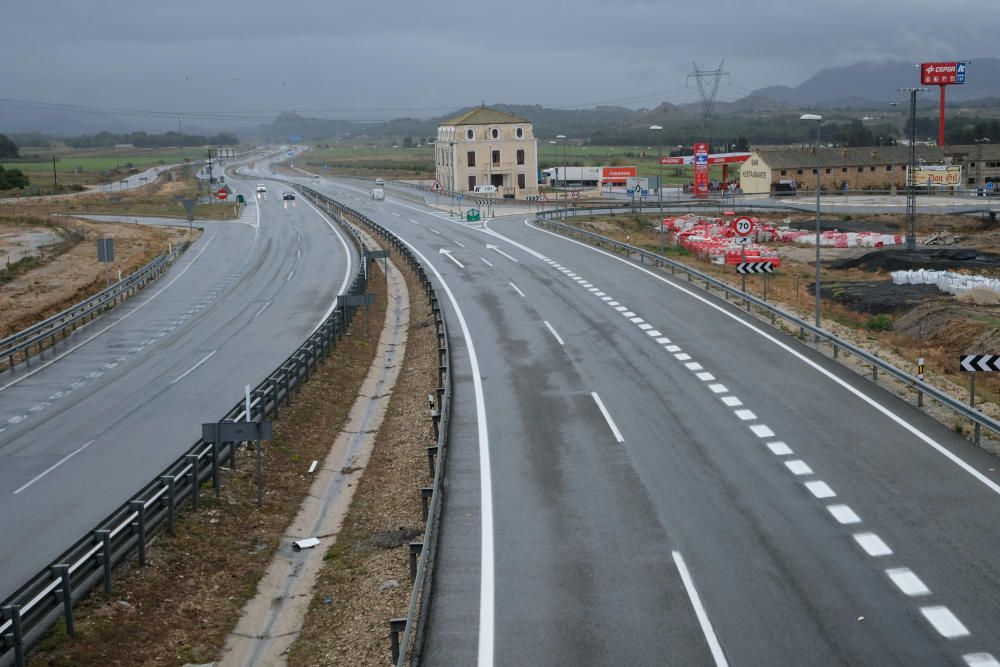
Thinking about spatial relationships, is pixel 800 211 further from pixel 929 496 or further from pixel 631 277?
pixel 929 496

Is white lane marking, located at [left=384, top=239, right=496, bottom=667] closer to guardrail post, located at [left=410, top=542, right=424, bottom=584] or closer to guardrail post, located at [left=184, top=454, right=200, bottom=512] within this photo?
guardrail post, located at [left=410, top=542, right=424, bottom=584]

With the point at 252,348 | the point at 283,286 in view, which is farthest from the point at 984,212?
the point at 252,348

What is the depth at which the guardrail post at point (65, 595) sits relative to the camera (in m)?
12.9

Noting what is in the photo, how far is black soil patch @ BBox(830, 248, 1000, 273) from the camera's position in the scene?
52.7 m

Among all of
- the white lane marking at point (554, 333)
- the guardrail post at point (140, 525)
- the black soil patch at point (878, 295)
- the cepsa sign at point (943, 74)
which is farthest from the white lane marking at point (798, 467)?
the cepsa sign at point (943, 74)

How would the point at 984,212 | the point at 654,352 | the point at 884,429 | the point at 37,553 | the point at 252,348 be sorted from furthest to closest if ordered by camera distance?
the point at 984,212, the point at 252,348, the point at 654,352, the point at 884,429, the point at 37,553

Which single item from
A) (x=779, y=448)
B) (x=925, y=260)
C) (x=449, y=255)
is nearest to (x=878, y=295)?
(x=925, y=260)

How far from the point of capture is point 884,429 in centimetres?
2014

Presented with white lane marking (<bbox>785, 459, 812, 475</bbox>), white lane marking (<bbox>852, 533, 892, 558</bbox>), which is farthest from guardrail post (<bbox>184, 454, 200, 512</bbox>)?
white lane marking (<bbox>852, 533, 892, 558</bbox>)

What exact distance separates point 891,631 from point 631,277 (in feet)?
102

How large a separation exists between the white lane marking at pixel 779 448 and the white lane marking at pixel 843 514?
9.10 ft

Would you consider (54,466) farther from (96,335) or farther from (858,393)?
(858,393)

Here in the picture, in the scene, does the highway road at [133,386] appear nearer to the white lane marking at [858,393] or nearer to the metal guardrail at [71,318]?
the metal guardrail at [71,318]

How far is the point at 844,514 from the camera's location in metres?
15.9
